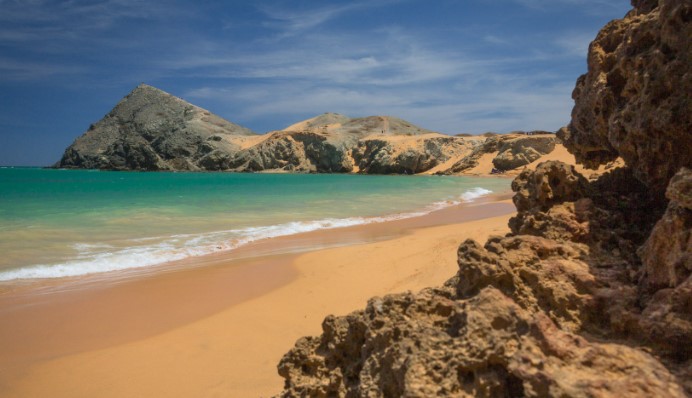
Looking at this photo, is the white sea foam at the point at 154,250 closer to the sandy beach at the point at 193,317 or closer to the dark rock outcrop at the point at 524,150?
the sandy beach at the point at 193,317

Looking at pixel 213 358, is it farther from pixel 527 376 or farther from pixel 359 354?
pixel 527 376

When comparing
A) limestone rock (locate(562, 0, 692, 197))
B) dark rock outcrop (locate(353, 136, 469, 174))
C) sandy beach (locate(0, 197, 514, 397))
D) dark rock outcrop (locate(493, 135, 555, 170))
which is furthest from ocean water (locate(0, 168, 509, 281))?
dark rock outcrop (locate(353, 136, 469, 174))

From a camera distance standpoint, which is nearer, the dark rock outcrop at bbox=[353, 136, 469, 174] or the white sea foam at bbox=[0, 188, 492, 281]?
the white sea foam at bbox=[0, 188, 492, 281]

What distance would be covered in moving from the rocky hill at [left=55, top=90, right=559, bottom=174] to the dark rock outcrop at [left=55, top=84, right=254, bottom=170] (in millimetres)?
170

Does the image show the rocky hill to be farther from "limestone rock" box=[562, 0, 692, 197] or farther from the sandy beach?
"limestone rock" box=[562, 0, 692, 197]

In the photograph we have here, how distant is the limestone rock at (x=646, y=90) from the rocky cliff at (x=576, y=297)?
0.01m

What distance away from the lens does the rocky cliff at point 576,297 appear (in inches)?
68.4

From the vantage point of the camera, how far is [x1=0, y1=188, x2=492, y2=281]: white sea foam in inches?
278

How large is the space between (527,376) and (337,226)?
10315 mm

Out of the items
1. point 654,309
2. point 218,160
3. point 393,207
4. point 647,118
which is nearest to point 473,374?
point 654,309

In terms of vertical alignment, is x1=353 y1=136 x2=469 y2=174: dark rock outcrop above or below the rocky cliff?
above

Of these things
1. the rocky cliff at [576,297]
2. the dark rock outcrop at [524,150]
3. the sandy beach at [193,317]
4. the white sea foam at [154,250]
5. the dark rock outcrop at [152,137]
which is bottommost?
the sandy beach at [193,317]

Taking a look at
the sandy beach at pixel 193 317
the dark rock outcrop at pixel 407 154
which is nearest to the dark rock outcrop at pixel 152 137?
the dark rock outcrop at pixel 407 154

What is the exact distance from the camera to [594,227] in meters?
3.07
